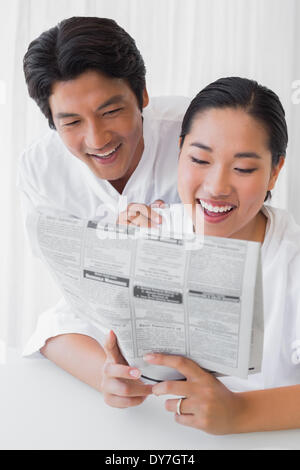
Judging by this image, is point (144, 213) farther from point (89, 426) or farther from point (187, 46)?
point (187, 46)

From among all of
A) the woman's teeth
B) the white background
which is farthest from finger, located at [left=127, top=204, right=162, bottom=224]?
the white background

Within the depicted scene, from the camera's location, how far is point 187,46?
6.79ft

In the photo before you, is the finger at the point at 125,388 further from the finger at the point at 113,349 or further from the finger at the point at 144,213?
the finger at the point at 144,213

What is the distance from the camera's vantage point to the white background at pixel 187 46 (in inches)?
80.0

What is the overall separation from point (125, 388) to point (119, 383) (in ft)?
0.05

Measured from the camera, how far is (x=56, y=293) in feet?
7.53

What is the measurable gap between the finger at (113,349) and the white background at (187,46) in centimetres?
133

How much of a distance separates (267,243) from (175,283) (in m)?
0.37

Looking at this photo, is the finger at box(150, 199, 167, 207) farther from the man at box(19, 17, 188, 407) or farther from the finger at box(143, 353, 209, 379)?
the finger at box(143, 353, 209, 379)

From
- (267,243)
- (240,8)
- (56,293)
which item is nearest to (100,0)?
(240,8)

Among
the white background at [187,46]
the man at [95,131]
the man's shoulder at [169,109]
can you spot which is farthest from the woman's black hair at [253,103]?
the white background at [187,46]

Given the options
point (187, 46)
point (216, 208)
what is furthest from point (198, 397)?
point (187, 46)

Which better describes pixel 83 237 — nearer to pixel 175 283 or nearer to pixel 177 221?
pixel 175 283

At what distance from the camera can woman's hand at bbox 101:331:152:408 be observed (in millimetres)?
814
